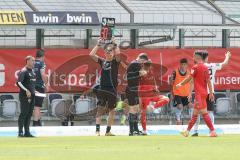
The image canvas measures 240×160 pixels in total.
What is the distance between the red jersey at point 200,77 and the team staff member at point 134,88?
1.96 metres

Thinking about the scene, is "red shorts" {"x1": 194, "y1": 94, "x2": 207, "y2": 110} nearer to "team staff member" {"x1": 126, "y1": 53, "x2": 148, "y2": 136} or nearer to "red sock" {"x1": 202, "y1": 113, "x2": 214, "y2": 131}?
"red sock" {"x1": 202, "y1": 113, "x2": 214, "y2": 131}

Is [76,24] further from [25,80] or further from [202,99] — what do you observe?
[202,99]

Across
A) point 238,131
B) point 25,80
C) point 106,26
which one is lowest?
point 238,131

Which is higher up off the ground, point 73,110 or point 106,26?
point 106,26

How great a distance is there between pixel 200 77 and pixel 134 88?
221 cm

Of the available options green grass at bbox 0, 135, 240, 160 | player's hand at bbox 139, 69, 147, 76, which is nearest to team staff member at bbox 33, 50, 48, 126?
player's hand at bbox 139, 69, 147, 76

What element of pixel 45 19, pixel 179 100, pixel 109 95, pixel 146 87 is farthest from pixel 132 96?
pixel 45 19

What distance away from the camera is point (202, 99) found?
729 inches

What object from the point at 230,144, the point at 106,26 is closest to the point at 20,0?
the point at 106,26

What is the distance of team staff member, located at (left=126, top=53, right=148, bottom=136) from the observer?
65.8 feet

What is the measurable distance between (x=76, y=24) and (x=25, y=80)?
6.48 meters

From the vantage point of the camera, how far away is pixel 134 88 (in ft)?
66.1

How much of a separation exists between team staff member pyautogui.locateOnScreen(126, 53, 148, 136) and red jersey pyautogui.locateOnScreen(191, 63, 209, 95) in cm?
196

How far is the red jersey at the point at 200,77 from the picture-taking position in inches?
726
